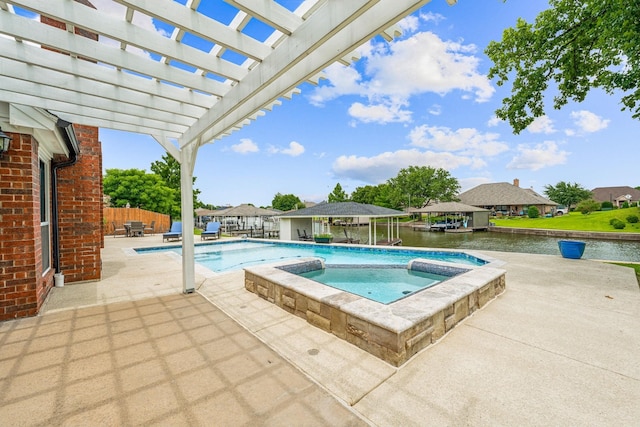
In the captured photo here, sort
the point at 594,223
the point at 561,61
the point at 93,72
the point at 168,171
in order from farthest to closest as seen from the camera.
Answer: the point at 168,171, the point at 594,223, the point at 561,61, the point at 93,72

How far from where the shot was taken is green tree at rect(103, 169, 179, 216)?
27250mm

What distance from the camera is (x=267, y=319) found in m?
3.88

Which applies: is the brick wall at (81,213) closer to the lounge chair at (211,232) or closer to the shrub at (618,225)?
the lounge chair at (211,232)

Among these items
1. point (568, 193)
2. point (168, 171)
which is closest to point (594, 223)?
point (568, 193)

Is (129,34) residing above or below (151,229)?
above

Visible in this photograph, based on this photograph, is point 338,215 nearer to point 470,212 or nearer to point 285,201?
A: point 470,212

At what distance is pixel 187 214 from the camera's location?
506cm

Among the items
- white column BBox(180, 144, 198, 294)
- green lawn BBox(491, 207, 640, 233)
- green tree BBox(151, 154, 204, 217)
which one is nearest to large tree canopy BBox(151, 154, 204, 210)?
green tree BBox(151, 154, 204, 217)

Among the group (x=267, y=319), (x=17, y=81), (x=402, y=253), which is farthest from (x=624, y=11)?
(x=17, y=81)

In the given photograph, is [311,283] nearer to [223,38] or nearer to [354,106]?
[223,38]

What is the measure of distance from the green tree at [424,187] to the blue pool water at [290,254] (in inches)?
1542

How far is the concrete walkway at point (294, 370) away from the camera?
6.74 feet

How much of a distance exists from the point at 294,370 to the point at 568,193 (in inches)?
2678

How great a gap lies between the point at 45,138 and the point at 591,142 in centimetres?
3288
